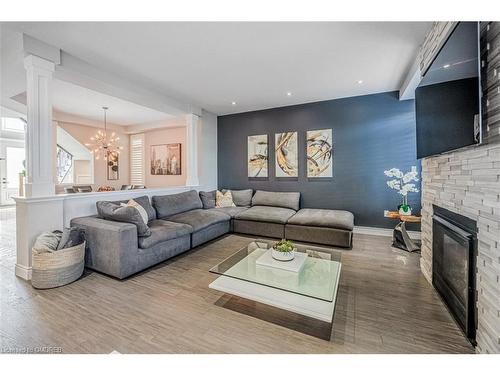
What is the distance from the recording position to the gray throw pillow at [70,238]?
2439 millimetres

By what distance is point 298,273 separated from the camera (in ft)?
6.85

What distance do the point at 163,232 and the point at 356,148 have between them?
384 centimetres

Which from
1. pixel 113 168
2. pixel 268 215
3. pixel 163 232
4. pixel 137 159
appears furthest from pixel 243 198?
pixel 113 168

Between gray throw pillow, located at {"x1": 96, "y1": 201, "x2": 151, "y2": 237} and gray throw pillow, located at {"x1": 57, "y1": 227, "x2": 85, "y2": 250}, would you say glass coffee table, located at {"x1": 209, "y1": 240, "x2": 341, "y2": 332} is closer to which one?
gray throw pillow, located at {"x1": 96, "y1": 201, "x2": 151, "y2": 237}

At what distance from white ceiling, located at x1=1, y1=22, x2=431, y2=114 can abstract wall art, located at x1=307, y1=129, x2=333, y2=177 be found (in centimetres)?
89

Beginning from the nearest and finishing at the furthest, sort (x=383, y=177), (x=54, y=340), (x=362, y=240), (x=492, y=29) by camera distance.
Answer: (x=492, y=29) < (x=54, y=340) < (x=362, y=240) < (x=383, y=177)

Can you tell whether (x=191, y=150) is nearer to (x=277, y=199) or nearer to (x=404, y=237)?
(x=277, y=199)

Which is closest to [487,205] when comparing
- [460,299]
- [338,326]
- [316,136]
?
[460,299]

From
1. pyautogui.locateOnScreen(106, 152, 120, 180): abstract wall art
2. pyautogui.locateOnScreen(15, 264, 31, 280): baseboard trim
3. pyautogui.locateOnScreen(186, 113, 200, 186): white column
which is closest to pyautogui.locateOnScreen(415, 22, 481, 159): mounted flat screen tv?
pyautogui.locateOnScreen(186, 113, 200, 186): white column

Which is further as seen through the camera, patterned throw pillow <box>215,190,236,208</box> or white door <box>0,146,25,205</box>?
white door <box>0,146,25,205</box>

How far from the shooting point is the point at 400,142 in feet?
13.5

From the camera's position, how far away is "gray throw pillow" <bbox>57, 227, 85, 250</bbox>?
8.00ft
